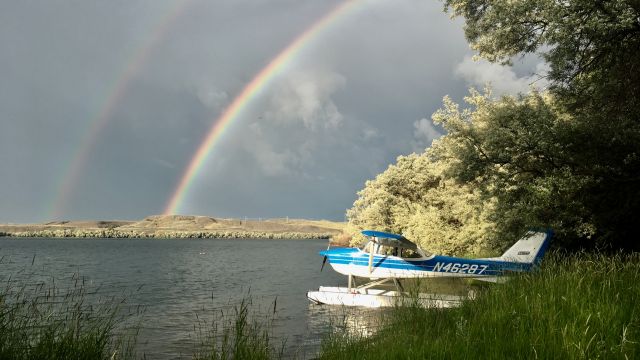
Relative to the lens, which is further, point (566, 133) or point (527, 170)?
point (527, 170)

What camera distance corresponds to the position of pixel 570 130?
14.5 m

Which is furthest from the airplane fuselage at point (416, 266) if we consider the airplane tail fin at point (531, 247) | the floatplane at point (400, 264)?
the airplane tail fin at point (531, 247)

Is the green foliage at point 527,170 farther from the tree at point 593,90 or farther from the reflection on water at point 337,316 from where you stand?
the reflection on water at point 337,316

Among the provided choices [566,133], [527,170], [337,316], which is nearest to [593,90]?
[566,133]

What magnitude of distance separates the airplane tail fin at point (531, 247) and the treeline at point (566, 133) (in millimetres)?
458

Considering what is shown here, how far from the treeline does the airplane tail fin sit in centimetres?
46

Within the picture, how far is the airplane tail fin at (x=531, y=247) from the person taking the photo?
1637 cm

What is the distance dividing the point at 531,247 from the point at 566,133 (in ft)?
15.6

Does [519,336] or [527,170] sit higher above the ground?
[527,170]

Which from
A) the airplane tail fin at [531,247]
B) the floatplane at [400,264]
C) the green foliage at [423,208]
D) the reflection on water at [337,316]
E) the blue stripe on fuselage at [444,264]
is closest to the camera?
the reflection on water at [337,316]

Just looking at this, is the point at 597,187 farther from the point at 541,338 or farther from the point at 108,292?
the point at 108,292

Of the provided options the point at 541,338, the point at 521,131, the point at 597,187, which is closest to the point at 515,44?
the point at 521,131

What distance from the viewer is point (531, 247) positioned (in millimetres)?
17016

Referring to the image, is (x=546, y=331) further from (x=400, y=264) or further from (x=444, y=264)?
(x=400, y=264)
